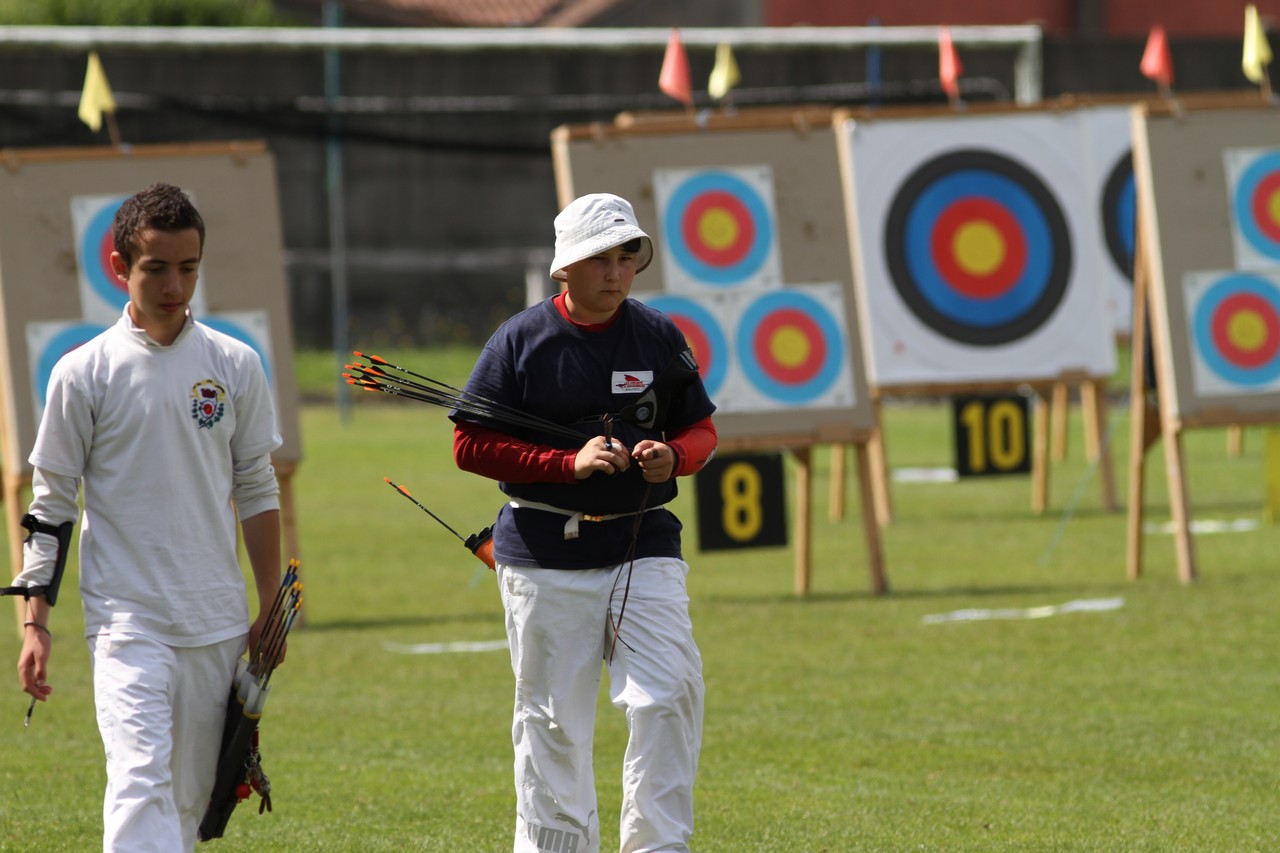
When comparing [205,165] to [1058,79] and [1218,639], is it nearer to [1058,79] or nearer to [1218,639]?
[1218,639]

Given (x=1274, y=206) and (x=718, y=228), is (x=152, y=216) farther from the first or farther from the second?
(x=1274, y=206)

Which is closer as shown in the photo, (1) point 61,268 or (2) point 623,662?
(2) point 623,662

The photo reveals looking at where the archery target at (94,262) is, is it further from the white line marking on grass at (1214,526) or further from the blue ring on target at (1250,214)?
the white line marking on grass at (1214,526)

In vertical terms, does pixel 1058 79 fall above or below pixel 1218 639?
above

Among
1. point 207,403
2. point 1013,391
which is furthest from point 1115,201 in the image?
point 207,403

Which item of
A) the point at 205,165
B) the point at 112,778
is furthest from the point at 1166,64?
the point at 112,778

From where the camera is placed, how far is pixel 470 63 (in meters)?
19.3

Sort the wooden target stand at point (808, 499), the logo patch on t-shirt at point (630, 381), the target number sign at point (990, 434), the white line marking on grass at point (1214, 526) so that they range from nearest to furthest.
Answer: the logo patch on t-shirt at point (630, 381), the wooden target stand at point (808, 499), the white line marking on grass at point (1214, 526), the target number sign at point (990, 434)

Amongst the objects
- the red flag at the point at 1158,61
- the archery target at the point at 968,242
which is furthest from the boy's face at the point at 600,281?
the red flag at the point at 1158,61

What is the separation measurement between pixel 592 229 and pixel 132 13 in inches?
839

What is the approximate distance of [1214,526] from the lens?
1018cm

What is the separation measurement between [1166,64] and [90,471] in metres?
8.61

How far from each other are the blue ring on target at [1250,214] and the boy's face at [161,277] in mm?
6335

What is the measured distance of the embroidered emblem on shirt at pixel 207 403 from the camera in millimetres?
3602
